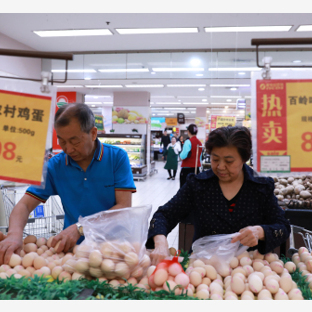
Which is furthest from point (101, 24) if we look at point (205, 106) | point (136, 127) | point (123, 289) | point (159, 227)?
point (205, 106)

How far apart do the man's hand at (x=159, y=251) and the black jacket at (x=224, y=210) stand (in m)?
0.06

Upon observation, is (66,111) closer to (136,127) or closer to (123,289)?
(123,289)

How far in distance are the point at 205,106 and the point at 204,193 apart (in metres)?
18.6

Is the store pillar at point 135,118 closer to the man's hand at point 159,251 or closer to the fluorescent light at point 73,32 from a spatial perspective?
the fluorescent light at point 73,32

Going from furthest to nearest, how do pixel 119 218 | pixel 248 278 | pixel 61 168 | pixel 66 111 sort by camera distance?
pixel 61 168
pixel 66 111
pixel 119 218
pixel 248 278

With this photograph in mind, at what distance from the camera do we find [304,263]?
61.1 inches

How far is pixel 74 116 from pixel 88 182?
0.48 m

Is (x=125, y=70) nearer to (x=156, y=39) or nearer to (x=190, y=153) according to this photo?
(x=156, y=39)

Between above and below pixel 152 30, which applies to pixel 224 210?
below

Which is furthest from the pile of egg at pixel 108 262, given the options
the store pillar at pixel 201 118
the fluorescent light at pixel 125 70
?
the store pillar at pixel 201 118

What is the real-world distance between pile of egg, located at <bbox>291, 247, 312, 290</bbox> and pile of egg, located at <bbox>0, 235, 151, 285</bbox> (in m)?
0.73

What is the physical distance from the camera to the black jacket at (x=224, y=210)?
1851 mm

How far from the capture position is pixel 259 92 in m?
1.33

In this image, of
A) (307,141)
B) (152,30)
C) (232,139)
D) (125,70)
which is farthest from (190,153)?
(307,141)
